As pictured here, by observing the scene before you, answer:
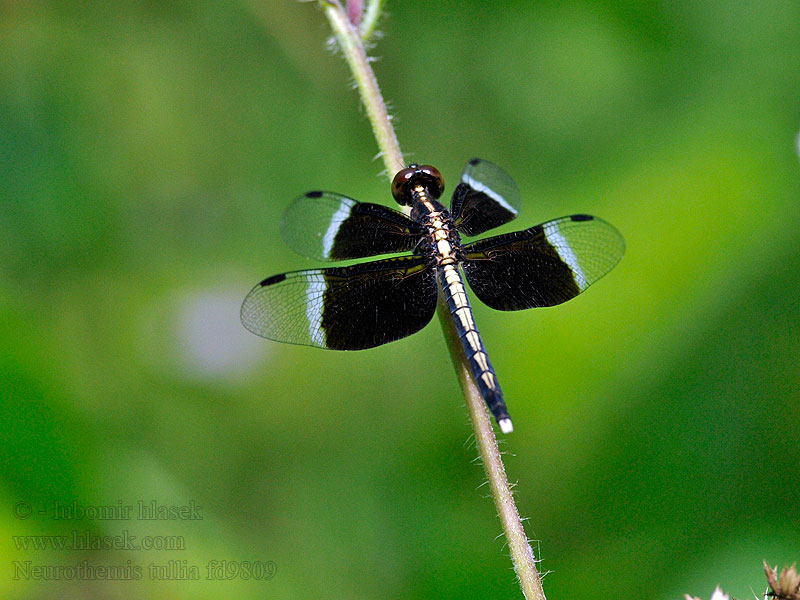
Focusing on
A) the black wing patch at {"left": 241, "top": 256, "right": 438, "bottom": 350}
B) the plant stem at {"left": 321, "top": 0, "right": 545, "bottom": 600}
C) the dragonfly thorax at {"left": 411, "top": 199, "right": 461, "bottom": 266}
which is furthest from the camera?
the dragonfly thorax at {"left": 411, "top": 199, "right": 461, "bottom": 266}

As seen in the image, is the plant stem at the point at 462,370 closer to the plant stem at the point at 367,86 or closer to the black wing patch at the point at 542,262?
the plant stem at the point at 367,86

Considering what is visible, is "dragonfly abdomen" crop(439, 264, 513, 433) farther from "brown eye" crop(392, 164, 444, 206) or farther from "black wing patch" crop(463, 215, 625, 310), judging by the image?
"brown eye" crop(392, 164, 444, 206)

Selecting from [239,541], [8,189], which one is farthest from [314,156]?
[239,541]

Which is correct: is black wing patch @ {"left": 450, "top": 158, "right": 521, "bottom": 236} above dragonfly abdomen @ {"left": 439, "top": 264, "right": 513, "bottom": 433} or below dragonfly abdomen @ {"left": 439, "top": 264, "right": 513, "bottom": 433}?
above

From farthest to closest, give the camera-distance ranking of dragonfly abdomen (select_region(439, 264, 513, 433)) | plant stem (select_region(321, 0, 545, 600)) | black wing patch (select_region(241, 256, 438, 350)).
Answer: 1. black wing patch (select_region(241, 256, 438, 350))
2. dragonfly abdomen (select_region(439, 264, 513, 433))
3. plant stem (select_region(321, 0, 545, 600))

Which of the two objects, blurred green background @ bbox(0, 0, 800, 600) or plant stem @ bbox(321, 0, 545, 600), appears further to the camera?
blurred green background @ bbox(0, 0, 800, 600)

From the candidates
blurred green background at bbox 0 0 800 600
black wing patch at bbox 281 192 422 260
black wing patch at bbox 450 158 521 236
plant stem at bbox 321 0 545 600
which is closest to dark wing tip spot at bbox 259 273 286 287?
black wing patch at bbox 281 192 422 260
